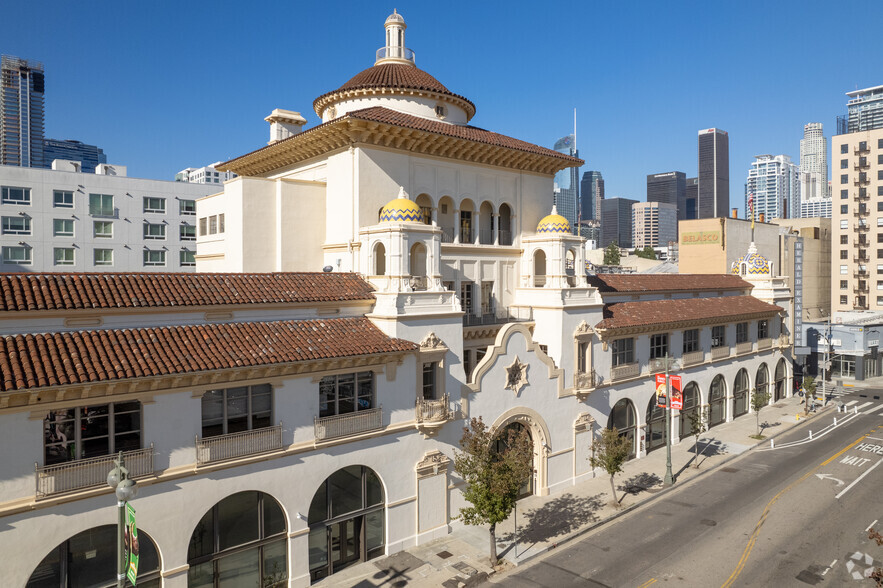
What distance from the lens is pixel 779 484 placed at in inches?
1255

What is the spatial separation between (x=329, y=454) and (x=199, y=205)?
21552mm

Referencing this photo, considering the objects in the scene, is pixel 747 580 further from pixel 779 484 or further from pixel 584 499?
pixel 779 484

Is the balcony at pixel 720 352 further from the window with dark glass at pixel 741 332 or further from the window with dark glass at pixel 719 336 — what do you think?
the window with dark glass at pixel 741 332

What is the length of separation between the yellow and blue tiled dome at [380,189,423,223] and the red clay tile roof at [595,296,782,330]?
13328 millimetres

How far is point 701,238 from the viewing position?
69.9m

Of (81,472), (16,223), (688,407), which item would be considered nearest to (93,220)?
(16,223)

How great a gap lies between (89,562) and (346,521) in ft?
29.1

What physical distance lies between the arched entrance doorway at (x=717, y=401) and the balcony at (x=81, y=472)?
123 ft

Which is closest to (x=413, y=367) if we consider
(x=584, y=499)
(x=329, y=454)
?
(x=329, y=454)

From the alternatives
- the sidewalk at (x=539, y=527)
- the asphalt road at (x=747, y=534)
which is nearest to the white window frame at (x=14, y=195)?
the sidewalk at (x=539, y=527)

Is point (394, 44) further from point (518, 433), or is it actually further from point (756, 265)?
point (756, 265)

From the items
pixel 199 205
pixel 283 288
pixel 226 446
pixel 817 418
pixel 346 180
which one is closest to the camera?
pixel 226 446

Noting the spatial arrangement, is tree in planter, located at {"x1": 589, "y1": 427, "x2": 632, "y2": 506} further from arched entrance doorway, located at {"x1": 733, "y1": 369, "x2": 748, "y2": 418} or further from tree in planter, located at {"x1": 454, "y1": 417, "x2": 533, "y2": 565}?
arched entrance doorway, located at {"x1": 733, "y1": 369, "x2": 748, "y2": 418}

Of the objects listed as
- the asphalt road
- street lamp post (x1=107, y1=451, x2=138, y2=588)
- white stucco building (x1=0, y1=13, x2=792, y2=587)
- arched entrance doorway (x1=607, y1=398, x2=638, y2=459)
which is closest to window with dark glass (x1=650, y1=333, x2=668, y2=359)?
white stucco building (x1=0, y1=13, x2=792, y2=587)
